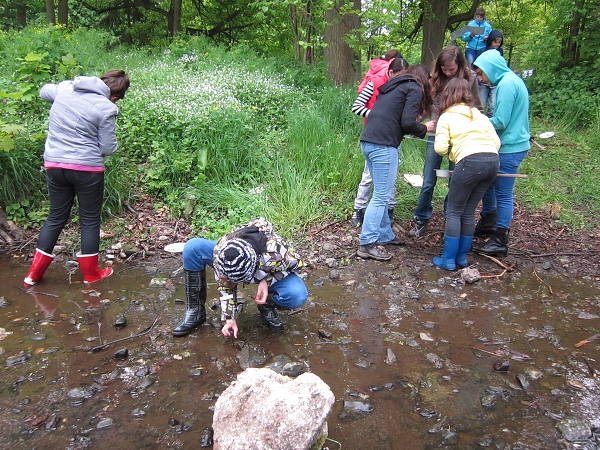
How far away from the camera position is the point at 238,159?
6.03m

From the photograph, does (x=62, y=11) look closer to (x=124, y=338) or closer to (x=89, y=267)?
(x=89, y=267)

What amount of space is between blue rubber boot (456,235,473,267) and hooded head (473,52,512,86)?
159 cm

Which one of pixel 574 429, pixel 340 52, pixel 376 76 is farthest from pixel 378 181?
pixel 340 52

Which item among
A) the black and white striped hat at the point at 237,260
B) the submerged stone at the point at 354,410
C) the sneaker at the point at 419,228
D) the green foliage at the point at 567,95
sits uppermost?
the green foliage at the point at 567,95

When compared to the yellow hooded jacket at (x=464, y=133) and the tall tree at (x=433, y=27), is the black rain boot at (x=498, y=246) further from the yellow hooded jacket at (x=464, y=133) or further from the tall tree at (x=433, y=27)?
the tall tree at (x=433, y=27)

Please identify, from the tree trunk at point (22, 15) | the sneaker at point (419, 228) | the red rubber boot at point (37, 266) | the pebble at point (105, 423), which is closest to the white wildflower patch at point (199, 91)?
the red rubber boot at point (37, 266)

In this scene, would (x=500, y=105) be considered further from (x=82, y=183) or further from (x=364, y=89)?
(x=82, y=183)

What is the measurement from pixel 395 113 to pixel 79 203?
3.11m

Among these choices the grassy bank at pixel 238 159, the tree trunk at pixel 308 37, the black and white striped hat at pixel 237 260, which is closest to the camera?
the black and white striped hat at pixel 237 260

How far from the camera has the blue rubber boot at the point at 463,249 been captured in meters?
4.49

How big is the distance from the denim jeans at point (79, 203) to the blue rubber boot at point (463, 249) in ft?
11.6

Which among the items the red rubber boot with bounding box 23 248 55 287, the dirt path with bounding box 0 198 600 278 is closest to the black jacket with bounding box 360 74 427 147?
the dirt path with bounding box 0 198 600 278

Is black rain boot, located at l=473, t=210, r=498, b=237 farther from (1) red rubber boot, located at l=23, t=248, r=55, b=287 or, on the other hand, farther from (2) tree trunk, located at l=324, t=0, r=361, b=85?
(2) tree trunk, located at l=324, t=0, r=361, b=85

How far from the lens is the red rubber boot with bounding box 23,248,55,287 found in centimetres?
412
